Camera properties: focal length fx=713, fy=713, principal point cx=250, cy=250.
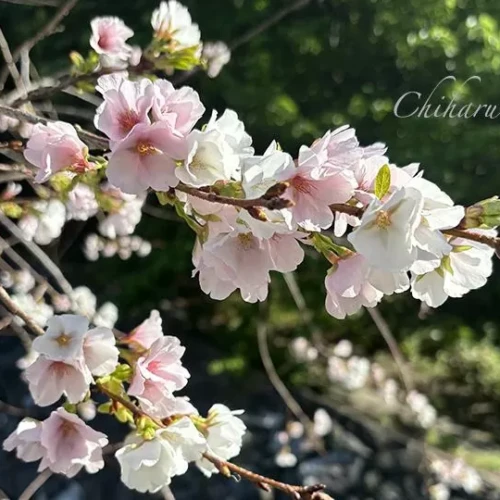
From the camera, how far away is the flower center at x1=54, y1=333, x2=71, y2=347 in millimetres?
529

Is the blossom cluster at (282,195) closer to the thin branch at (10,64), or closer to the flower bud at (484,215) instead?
the flower bud at (484,215)

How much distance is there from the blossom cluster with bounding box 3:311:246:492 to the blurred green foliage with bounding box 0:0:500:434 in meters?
1.67

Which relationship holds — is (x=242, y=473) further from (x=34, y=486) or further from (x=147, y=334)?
(x=34, y=486)

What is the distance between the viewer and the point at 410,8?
2.26 m

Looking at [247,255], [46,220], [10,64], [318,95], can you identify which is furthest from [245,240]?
[318,95]

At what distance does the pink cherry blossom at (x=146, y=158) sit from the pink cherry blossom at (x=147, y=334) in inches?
8.0

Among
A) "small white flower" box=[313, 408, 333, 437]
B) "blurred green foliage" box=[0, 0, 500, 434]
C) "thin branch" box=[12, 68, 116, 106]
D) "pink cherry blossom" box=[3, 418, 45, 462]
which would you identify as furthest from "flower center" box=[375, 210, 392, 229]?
"small white flower" box=[313, 408, 333, 437]

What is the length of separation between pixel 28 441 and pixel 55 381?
90 millimetres

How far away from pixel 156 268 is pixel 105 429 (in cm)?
65

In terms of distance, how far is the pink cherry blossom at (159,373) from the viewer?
546 mm

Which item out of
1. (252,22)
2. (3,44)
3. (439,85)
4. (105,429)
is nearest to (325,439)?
(105,429)

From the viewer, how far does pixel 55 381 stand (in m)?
0.53

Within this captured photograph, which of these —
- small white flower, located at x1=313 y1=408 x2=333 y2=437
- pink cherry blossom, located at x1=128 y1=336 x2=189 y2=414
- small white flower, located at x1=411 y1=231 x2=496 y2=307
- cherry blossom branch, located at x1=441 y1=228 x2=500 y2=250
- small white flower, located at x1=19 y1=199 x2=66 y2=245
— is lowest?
small white flower, located at x1=313 y1=408 x2=333 y2=437

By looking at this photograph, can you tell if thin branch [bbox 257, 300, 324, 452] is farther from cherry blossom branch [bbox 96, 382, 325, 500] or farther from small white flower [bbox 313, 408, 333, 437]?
cherry blossom branch [bbox 96, 382, 325, 500]
